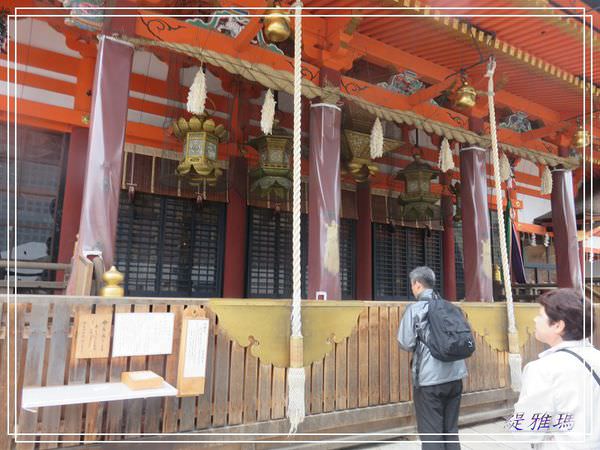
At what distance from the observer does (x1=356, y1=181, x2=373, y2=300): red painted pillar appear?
7.80m

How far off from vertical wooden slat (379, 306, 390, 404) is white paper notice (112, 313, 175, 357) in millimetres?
1963

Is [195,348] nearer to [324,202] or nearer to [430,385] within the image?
[430,385]

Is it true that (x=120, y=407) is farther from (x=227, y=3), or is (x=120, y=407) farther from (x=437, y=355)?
(x=227, y=3)

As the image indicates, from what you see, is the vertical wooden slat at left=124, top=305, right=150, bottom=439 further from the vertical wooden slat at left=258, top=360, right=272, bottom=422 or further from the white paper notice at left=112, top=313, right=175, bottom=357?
the vertical wooden slat at left=258, top=360, right=272, bottom=422

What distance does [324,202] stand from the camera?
478 cm

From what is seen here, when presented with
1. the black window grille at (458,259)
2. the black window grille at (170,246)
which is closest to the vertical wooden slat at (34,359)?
the black window grille at (170,246)

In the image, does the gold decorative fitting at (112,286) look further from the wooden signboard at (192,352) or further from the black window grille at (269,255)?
the black window grille at (269,255)

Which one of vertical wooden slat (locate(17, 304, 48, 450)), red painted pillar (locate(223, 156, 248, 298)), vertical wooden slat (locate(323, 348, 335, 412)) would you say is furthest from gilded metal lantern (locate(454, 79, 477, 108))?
vertical wooden slat (locate(17, 304, 48, 450))

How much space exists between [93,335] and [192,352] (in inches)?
25.5

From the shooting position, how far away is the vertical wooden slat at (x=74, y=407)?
249 centimetres

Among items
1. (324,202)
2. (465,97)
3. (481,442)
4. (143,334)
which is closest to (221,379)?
(143,334)

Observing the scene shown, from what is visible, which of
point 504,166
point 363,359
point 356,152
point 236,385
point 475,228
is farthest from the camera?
point 504,166

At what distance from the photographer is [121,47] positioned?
3900 millimetres

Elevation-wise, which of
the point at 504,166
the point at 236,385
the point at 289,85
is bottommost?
the point at 236,385
